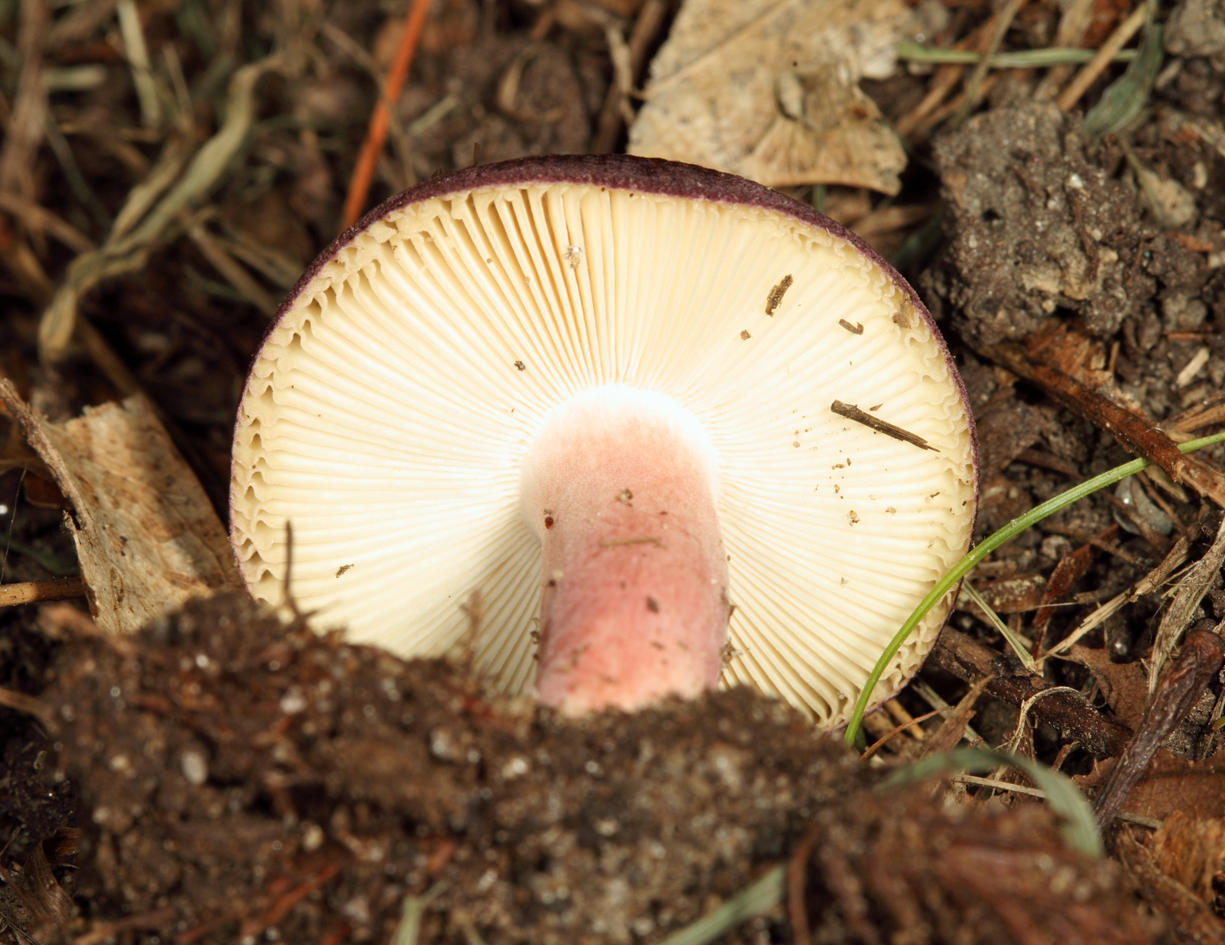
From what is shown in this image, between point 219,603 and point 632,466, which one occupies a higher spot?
point 632,466

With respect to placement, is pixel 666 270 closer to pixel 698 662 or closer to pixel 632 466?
pixel 632 466

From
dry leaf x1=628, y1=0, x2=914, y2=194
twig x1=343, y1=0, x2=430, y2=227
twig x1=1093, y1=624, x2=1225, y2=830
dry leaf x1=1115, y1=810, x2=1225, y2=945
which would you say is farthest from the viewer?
twig x1=343, y1=0, x2=430, y2=227

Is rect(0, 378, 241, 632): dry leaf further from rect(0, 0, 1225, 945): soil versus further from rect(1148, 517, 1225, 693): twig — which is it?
rect(1148, 517, 1225, 693): twig

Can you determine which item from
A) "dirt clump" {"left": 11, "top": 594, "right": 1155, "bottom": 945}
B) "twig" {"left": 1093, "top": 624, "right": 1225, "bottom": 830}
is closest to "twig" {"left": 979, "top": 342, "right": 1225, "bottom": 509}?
"twig" {"left": 1093, "top": 624, "right": 1225, "bottom": 830}

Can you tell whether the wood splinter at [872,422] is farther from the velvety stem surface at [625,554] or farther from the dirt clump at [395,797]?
the dirt clump at [395,797]

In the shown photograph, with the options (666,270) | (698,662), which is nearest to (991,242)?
(666,270)

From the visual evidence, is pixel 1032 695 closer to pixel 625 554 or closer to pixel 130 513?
pixel 625 554
